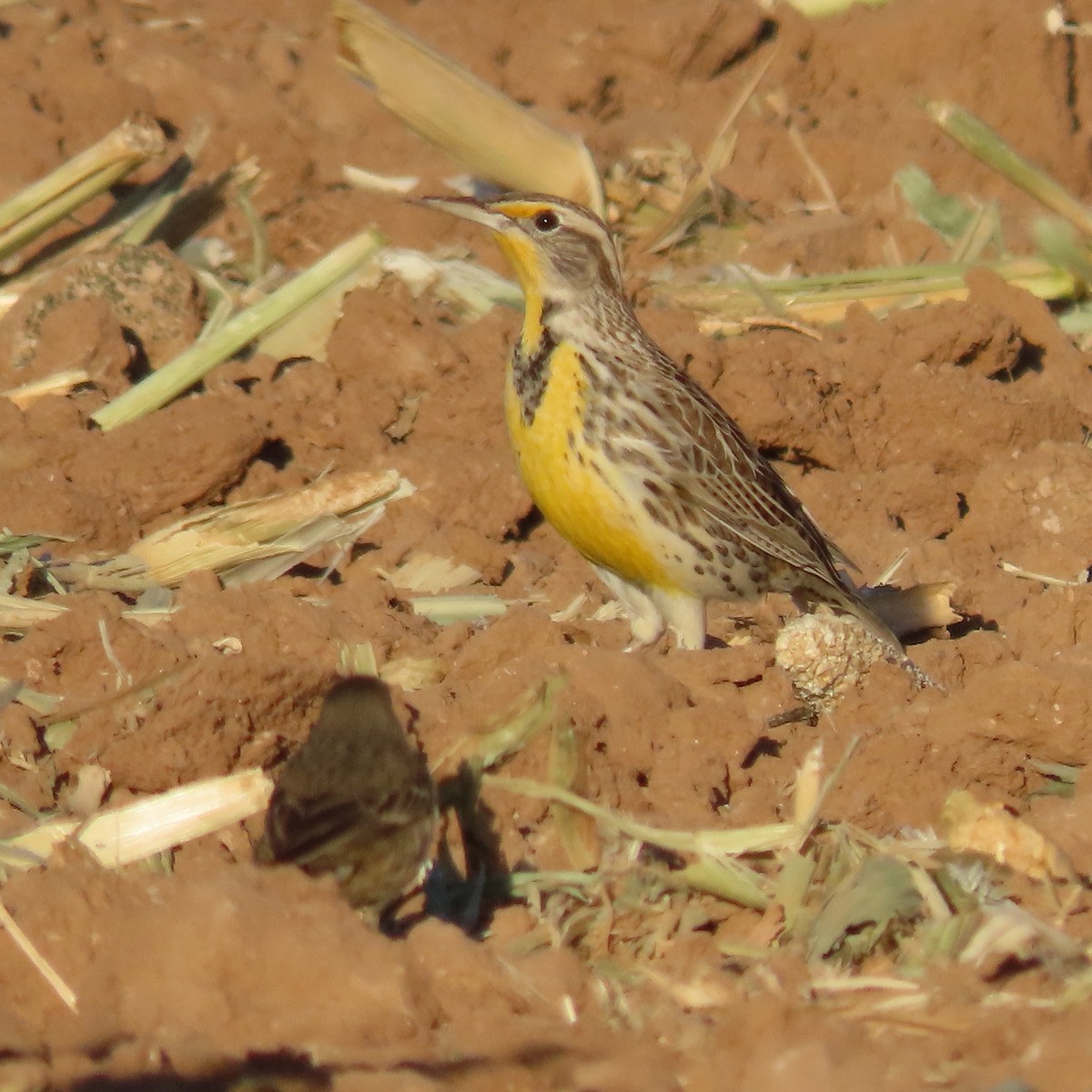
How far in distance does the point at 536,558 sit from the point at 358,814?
3.69 m

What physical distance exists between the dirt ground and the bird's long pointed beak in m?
1.16

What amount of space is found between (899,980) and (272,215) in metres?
6.95

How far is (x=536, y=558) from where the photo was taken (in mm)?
8852

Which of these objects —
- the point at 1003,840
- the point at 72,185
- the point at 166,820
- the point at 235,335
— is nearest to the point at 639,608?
the point at 1003,840

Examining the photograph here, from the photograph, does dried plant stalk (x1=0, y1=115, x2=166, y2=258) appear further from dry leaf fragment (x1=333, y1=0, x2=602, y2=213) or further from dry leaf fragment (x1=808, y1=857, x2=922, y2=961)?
dry leaf fragment (x1=808, y1=857, x2=922, y2=961)

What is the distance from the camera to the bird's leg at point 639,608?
26.6ft

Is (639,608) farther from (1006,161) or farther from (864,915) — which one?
(1006,161)

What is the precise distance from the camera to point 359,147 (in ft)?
38.7

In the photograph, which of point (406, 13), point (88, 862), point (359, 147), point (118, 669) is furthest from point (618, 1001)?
A: point (406, 13)

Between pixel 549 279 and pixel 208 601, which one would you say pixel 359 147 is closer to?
pixel 549 279

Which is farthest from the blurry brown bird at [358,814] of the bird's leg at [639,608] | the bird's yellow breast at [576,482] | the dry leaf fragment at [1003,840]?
the bird's leg at [639,608]

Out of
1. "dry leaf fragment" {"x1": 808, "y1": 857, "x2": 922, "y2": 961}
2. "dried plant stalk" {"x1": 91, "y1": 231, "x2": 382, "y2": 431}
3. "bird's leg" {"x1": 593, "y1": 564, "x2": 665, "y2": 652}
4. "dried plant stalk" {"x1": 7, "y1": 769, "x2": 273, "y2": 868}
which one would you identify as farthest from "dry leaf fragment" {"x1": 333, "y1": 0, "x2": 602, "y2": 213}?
"dry leaf fragment" {"x1": 808, "y1": 857, "x2": 922, "y2": 961}

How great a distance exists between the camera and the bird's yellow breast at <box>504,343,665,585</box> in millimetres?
7727

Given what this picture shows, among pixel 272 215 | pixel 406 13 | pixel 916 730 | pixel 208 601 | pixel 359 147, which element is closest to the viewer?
pixel 916 730
